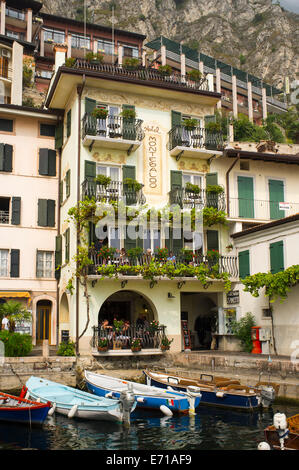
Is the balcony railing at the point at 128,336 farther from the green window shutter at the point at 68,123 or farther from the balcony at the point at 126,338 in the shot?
the green window shutter at the point at 68,123

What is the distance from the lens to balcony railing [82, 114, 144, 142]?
26.1 meters

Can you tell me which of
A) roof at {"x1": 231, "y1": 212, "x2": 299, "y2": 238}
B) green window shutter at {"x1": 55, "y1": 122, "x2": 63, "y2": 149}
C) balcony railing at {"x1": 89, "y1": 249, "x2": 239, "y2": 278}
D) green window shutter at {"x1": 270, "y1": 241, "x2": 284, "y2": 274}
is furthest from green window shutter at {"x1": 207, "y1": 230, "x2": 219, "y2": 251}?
green window shutter at {"x1": 55, "y1": 122, "x2": 63, "y2": 149}

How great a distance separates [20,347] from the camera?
2284cm

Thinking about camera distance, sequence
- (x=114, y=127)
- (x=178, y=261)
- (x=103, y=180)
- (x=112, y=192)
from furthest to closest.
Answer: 1. (x=178, y=261)
2. (x=114, y=127)
3. (x=112, y=192)
4. (x=103, y=180)

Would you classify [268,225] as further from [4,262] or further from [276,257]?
[4,262]

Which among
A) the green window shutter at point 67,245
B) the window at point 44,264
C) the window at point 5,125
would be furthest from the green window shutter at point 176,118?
the window at point 44,264

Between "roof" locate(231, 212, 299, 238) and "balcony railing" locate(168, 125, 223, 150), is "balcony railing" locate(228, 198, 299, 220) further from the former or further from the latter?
"balcony railing" locate(168, 125, 223, 150)

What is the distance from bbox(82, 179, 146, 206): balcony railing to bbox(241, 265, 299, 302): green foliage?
679cm

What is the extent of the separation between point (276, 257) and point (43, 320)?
42.3ft

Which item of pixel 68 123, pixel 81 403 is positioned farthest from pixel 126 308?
pixel 81 403

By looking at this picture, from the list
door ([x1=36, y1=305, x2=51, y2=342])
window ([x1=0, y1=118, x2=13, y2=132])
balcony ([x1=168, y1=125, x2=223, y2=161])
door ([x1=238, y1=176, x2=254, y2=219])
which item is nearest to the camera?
balcony ([x1=168, y1=125, x2=223, y2=161])

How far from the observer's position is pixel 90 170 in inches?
1030
